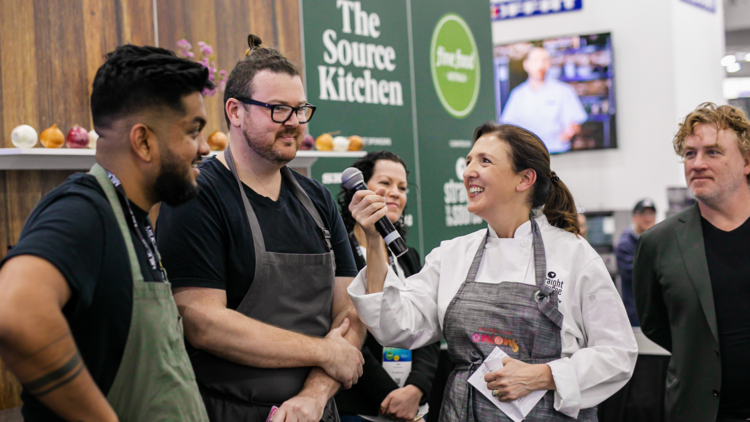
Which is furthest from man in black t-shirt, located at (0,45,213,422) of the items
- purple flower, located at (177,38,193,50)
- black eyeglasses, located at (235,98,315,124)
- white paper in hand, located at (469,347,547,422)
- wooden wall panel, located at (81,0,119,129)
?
purple flower, located at (177,38,193,50)

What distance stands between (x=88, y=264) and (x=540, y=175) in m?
1.40

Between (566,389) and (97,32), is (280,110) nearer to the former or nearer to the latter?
(566,389)

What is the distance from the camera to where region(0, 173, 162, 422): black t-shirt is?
1116 mm

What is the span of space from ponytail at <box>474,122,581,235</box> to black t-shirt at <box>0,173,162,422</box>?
4.07 feet

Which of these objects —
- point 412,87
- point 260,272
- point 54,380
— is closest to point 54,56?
point 260,272

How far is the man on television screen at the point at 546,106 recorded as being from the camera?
9.98 m

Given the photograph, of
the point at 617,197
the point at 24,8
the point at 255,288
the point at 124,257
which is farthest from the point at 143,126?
the point at 617,197

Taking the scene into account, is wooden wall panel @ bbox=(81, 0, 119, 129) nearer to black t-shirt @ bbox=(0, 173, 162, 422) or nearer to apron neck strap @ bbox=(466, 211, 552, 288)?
apron neck strap @ bbox=(466, 211, 552, 288)

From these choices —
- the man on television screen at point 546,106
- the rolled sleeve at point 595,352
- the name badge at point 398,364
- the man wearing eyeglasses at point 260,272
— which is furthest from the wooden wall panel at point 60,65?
the man on television screen at point 546,106

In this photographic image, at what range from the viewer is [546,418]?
185cm

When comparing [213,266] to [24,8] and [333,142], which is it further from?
[333,142]

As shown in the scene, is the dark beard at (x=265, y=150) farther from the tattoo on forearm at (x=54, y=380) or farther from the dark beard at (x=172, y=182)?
the tattoo on forearm at (x=54, y=380)

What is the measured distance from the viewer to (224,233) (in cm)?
175

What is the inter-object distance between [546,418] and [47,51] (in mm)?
2831
